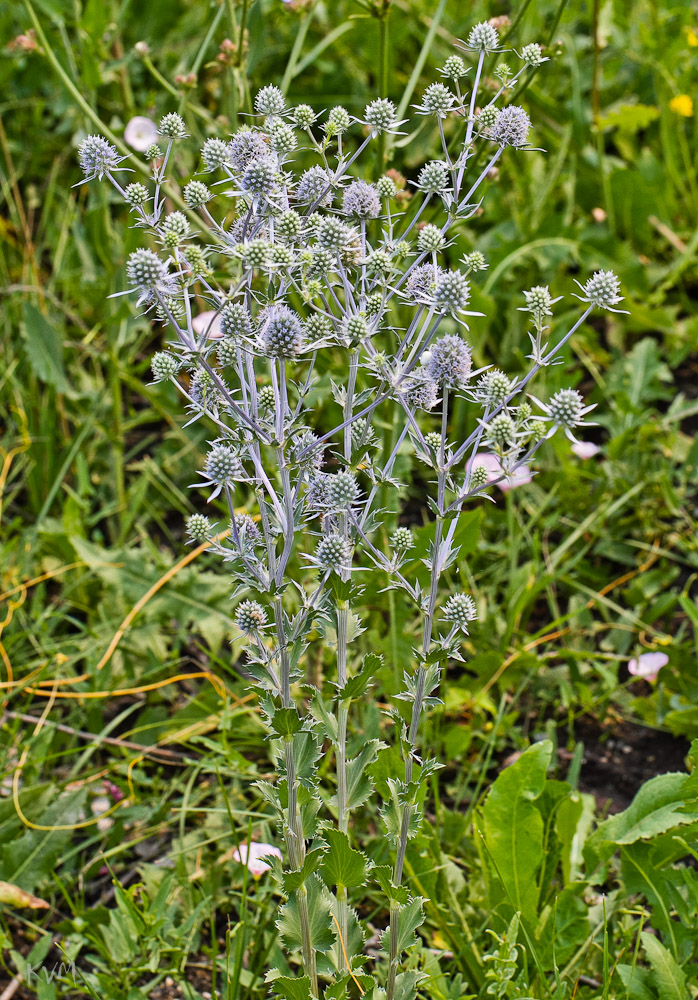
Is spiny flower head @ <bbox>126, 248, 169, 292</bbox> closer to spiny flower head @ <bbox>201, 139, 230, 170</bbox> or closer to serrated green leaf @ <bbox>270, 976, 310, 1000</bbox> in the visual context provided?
spiny flower head @ <bbox>201, 139, 230, 170</bbox>

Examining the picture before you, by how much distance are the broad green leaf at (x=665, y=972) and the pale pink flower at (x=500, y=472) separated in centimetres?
99

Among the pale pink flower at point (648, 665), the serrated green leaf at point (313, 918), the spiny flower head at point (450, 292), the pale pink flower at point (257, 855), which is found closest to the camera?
the spiny flower head at point (450, 292)

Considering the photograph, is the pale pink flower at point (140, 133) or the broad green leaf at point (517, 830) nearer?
the broad green leaf at point (517, 830)

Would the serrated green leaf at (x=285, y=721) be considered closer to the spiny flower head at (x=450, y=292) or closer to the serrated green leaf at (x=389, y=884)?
the serrated green leaf at (x=389, y=884)

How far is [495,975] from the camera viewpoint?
195 cm

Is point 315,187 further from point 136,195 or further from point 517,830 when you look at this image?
point 517,830

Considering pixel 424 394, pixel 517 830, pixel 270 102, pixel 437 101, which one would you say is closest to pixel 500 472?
pixel 517 830

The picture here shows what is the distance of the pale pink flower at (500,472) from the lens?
156 centimetres

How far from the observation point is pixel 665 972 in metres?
1.99

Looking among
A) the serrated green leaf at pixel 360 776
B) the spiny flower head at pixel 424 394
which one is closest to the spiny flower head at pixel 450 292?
the spiny flower head at pixel 424 394

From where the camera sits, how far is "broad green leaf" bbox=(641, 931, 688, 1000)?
198cm

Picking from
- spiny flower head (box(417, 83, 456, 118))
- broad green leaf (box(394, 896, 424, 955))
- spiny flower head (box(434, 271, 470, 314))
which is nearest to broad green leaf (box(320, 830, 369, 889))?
broad green leaf (box(394, 896, 424, 955))

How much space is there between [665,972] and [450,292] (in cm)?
148

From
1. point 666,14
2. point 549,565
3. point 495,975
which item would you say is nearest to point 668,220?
point 666,14
